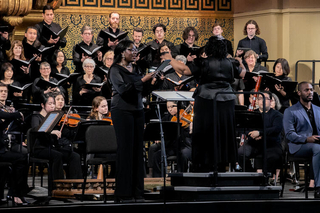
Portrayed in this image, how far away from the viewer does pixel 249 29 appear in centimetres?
970

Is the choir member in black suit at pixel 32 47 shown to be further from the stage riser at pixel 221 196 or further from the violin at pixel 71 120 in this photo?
the stage riser at pixel 221 196

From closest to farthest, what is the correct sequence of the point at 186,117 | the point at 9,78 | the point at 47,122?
the point at 47,122 < the point at 186,117 < the point at 9,78

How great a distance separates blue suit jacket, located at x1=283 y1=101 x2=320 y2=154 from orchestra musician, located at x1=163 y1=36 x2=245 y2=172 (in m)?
1.30

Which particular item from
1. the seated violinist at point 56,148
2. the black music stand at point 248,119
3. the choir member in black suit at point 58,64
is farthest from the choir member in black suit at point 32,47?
the black music stand at point 248,119

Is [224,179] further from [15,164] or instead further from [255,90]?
[255,90]

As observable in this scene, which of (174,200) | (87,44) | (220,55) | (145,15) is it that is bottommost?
(174,200)

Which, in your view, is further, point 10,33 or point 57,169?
point 10,33

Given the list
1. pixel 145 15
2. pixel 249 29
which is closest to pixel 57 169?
pixel 249 29

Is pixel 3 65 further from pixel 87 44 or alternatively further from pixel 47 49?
pixel 87 44

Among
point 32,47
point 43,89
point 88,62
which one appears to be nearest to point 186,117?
point 88,62

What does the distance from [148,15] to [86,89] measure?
340cm

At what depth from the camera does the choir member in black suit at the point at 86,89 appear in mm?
8430

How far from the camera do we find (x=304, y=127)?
6793mm

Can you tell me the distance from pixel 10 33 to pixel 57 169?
3.19 meters
